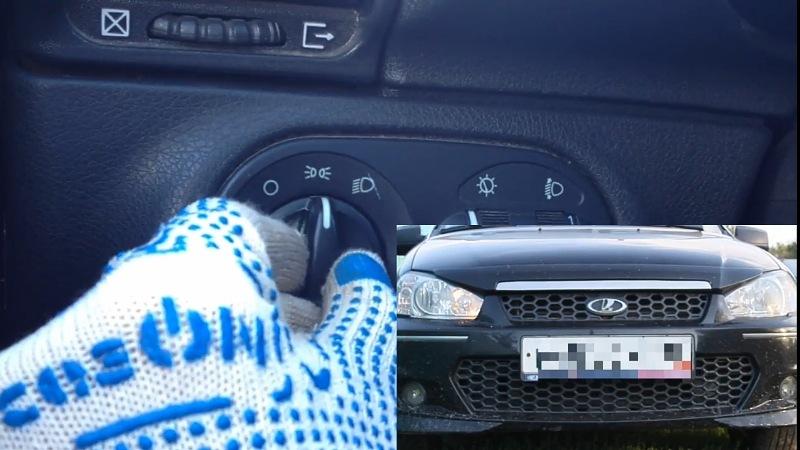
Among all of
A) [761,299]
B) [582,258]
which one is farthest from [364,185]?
[761,299]

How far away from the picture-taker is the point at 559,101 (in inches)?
40.5

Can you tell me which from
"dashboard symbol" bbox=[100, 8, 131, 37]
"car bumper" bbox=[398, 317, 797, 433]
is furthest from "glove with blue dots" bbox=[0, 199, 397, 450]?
"dashboard symbol" bbox=[100, 8, 131, 37]

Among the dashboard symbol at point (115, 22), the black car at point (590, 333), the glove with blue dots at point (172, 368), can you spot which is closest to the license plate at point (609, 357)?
the black car at point (590, 333)

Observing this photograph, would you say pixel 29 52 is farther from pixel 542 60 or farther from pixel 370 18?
pixel 542 60

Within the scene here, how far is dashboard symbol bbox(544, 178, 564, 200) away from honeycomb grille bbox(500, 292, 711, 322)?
221mm

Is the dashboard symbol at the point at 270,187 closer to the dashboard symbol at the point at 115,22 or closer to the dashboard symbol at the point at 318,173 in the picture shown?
the dashboard symbol at the point at 318,173

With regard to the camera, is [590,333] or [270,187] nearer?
[590,333]

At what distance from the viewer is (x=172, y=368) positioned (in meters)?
0.61

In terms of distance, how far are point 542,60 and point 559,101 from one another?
0.05 m

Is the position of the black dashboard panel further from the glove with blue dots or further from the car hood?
the glove with blue dots

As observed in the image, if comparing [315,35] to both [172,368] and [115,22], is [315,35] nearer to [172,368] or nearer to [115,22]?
[115,22]

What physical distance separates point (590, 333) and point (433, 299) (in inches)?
5.2

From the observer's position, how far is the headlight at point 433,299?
82 cm

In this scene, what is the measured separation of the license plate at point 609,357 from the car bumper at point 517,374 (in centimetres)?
1
